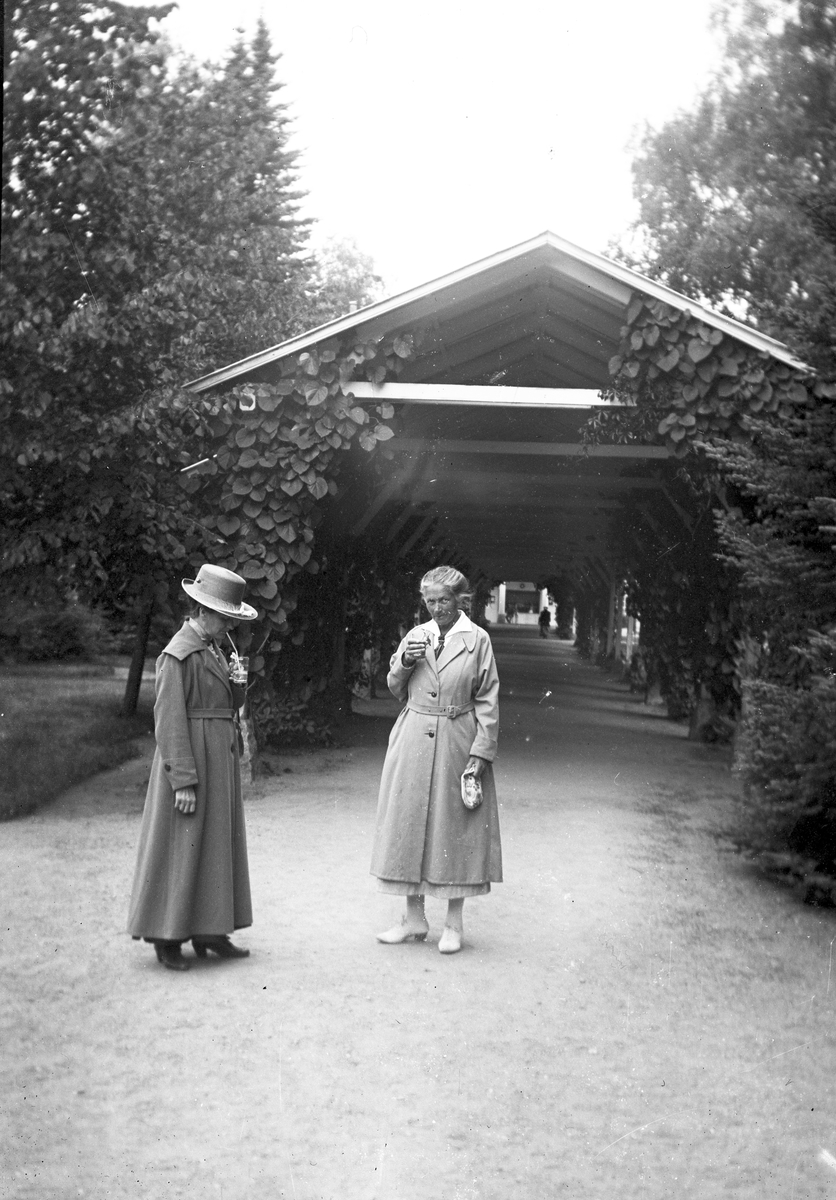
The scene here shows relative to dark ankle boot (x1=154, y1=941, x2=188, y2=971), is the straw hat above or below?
above

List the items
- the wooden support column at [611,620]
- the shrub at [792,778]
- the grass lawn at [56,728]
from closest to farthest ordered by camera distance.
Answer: the shrub at [792,778]
the grass lawn at [56,728]
the wooden support column at [611,620]

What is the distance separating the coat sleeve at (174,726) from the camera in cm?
612

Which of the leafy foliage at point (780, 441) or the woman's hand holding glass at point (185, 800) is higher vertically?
the leafy foliage at point (780, 441)

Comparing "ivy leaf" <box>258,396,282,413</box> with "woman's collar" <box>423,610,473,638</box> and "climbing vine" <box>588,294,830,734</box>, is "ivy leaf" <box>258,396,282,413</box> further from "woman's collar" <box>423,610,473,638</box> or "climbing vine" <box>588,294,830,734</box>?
"woman's collar" <box>423,610,473,638</box>

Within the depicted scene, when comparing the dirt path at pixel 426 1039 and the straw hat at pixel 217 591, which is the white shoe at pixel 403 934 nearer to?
the dirt path at pixel 426 1039

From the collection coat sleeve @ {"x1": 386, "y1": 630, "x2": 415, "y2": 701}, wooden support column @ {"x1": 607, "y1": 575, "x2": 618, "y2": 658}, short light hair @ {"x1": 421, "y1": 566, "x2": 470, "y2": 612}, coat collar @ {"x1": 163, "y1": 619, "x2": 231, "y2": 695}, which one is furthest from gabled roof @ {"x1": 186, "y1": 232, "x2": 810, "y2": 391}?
wooden support column @ {"x1": 607, "y1": 575, "x2": 618, "y2": 658}

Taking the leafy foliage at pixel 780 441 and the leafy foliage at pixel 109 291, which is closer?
the leafy foliage at pixel 780 441

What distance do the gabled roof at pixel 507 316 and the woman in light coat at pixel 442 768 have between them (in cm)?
395

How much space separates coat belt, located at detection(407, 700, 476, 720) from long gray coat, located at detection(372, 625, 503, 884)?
1 centimetres

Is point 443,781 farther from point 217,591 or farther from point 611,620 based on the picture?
point 611,620

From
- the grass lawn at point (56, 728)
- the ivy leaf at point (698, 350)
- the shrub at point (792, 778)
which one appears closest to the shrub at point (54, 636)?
the grass lawn at point (56, 728)

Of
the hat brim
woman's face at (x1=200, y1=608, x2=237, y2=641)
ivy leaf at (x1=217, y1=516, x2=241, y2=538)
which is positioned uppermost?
ivy leaf at (x1=217, y1=516, x2=241, y2=538)

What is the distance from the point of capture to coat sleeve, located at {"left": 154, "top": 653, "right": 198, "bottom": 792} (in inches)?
241

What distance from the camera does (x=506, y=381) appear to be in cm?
1612
